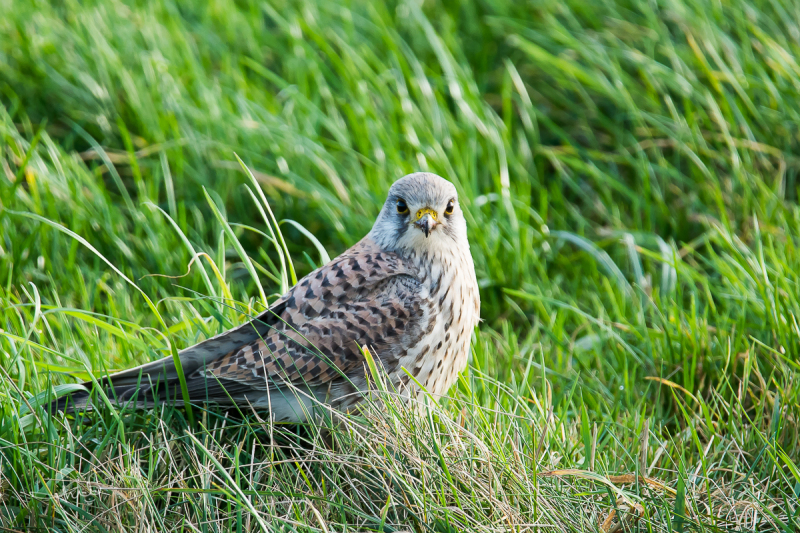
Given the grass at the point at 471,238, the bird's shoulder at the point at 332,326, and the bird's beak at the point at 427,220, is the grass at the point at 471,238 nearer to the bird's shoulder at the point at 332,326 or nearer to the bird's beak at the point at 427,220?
the bird's shoulder at the point at 332,326

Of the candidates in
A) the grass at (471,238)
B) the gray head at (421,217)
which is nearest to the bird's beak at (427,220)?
the gray head at (421,217)

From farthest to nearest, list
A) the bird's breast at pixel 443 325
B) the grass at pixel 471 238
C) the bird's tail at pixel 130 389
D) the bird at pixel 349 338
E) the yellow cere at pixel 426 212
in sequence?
the yellow cere at pixel 426 212 → the bird's breast at pixel 443 325 → the bird at pixel 349 338 → the bird's tail at pixel 130 389 → the grass at pixel 471 238

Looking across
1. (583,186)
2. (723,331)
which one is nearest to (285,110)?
(583,186)

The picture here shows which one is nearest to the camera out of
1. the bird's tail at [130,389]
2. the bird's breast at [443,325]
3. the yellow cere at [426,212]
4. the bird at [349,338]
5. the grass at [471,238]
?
the grass at [471,238]

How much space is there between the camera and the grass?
2.80 meters

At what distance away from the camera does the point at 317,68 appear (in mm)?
5562

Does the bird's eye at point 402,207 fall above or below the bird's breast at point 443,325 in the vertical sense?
above

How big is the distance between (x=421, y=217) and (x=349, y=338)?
2.00 feet

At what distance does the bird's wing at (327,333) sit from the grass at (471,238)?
191 millimetres

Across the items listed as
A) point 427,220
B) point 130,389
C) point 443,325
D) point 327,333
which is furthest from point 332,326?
point 130,389

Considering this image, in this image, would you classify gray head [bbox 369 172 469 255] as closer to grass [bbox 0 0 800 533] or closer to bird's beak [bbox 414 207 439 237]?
bird's beak [bbox 414 207 439 237]

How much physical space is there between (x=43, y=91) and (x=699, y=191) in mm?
4418

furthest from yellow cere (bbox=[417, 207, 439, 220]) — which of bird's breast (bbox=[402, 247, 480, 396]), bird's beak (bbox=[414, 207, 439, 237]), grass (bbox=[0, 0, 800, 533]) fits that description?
grass (bbox=[0, 0, 800, 533])

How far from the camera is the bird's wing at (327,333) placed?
126 inches
